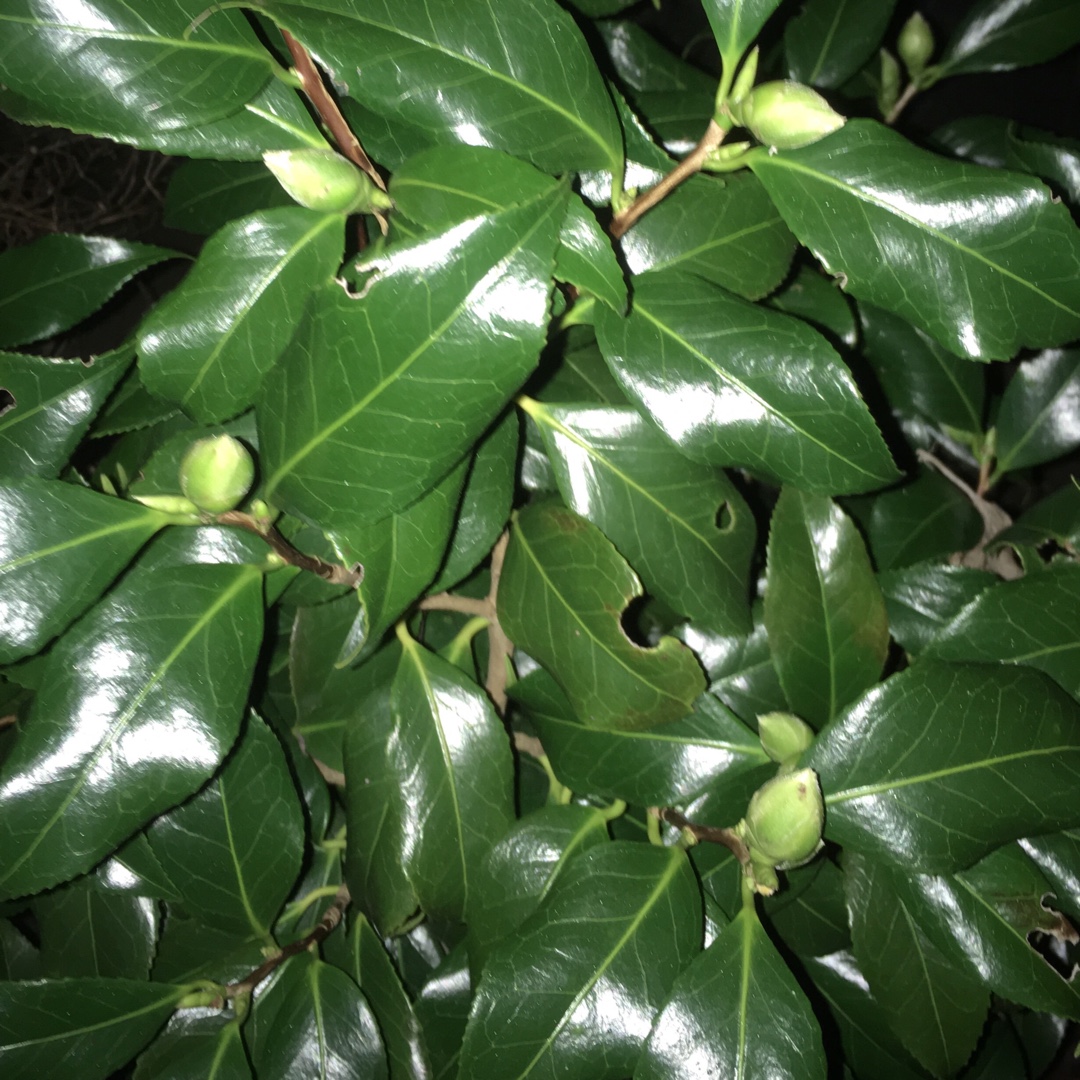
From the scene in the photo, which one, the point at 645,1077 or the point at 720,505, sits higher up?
the point at 720,505

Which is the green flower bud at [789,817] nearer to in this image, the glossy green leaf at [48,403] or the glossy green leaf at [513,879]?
the glossy green leaf at [513,879]

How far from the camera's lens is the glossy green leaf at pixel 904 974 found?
760mm

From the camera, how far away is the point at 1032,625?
0.75 meters

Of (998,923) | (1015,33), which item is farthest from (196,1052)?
(1015,33)

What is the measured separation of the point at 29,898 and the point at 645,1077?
0.61 metres

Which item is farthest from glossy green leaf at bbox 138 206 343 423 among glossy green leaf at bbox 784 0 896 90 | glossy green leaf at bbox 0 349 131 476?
glossy green leaf at bbox 784 0 896 90

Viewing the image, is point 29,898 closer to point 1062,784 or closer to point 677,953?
point 677,953

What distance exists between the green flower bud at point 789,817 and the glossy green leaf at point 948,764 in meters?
0.05

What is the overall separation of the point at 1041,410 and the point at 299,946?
3.02 ft

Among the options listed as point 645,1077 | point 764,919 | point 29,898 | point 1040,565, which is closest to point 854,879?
point 764,919

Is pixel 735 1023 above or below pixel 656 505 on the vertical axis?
below

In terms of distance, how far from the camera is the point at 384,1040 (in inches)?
31.9

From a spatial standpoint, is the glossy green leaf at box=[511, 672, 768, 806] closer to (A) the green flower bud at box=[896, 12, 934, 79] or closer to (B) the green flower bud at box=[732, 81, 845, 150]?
(B) the green flower bud at box=[732, 81, 845, 150]

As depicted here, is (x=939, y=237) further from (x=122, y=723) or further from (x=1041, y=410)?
(x=122, y=723)
